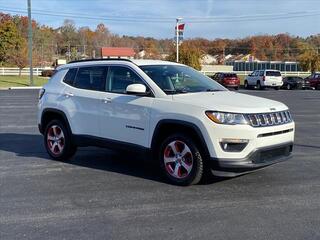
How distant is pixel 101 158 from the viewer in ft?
28.5

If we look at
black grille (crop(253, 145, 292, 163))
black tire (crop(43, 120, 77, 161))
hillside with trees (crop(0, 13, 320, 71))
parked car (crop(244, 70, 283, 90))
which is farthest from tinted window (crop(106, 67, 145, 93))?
hillside with trees (crop(0, 13, 320, 71))

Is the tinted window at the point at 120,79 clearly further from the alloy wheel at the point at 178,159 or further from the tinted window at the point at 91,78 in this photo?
the alloy wheel at the point at 178,159

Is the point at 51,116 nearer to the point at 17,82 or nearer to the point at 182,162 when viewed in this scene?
the point at 182,162

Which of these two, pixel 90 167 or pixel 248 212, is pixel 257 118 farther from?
pixel 90 167

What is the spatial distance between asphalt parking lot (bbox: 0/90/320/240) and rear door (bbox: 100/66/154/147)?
627 millimetres

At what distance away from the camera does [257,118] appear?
624 centimetres

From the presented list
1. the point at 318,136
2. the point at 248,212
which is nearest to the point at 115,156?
the point at 248,212

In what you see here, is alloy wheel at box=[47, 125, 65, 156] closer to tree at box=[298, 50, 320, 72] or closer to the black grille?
the black grille

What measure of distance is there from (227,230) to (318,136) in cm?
731

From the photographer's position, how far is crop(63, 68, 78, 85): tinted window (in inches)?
330

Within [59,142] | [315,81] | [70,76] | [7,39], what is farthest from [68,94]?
[7,39]

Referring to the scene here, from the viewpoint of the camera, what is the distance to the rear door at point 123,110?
276 inches

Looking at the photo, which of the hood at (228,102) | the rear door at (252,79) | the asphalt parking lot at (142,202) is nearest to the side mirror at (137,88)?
the hood at (228,102)

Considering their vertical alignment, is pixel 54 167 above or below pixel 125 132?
below
